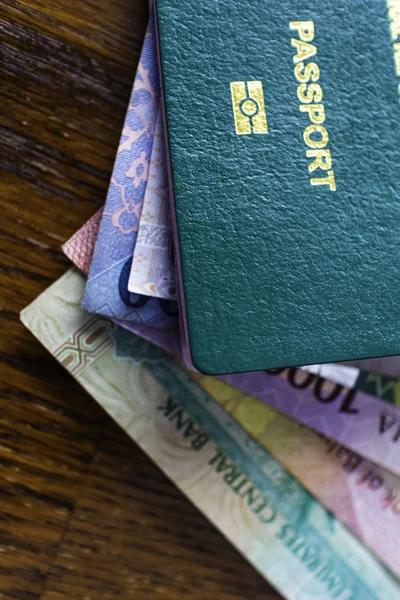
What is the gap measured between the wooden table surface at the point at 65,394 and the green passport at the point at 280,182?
0.26 ft

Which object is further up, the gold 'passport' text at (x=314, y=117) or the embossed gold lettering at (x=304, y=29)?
the embossed gold lettering at (x=304, y=29)

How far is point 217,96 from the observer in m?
0.38

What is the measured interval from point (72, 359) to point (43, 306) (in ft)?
0.16

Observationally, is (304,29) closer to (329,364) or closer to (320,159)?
(320,159)

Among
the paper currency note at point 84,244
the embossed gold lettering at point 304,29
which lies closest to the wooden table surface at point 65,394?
the paper currency note at point 84,244

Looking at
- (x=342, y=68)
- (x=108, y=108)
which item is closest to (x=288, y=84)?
(x=342, y=68)

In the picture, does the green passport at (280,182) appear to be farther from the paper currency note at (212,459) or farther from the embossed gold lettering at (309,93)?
the paper currency note at (212,459)

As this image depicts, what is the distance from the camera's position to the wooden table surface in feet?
1.42

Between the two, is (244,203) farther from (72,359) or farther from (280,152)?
(72,359)

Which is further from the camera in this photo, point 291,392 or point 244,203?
point 291,392

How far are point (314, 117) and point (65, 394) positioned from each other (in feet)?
0.92

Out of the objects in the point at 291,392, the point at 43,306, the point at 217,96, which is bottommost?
the point at 291,392

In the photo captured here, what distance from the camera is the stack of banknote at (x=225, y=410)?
43cm

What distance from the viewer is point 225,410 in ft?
1.65
